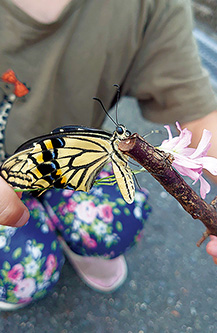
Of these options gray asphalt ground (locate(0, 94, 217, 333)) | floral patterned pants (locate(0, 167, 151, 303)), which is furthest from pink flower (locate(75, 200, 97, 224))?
gray asphalt ground (locate(0, 94, 217, 333))

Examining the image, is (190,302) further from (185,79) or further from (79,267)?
(185,79)

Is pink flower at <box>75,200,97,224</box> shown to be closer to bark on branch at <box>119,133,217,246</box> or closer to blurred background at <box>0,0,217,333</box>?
blurred background at <box>0,0,217,333</box>

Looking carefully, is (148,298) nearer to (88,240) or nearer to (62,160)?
(88,240)

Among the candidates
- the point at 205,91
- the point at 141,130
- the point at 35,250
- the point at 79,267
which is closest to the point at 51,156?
the point at 35,250

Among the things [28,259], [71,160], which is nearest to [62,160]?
[71,160]

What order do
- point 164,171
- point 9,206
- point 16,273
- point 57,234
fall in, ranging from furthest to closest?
point 57,234 → point 16,273 → point 9,206 → point 164,171
